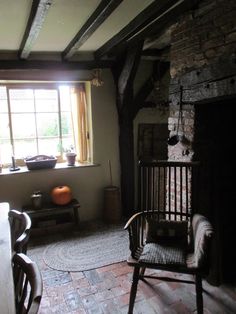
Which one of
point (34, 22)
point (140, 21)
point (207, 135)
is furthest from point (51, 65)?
point (207, 135)

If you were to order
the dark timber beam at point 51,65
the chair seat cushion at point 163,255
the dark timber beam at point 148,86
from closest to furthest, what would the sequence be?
the chair seat cushion at point 163,255 → the dark timber beam at point 51,65 → the dark timber beam at point 148,86

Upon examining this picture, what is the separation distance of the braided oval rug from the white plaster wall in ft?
1.82

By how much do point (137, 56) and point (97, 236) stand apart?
2224mm

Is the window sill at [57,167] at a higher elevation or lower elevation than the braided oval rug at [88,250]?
higher

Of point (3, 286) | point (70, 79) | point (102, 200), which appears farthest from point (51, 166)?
point (3, 286)

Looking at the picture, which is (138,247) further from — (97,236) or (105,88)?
(105,88)

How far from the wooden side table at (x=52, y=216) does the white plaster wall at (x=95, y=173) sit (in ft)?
0.66

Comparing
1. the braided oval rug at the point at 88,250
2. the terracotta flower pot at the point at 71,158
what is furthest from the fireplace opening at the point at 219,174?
the terracotta flower pot at the point at 71,158

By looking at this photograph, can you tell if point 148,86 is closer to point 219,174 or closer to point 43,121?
→ point 43,121

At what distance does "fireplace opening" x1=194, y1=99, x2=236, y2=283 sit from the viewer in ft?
7.83

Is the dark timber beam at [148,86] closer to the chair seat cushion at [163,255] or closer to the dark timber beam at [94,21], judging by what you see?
the dark timber beam at [94,21]

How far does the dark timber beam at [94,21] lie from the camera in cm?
198

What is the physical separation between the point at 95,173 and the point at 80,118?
31.8 inches

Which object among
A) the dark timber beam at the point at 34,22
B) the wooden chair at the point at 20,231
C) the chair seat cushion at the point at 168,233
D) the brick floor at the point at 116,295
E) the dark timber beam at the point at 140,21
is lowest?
the brick floor at the point at 116,295
